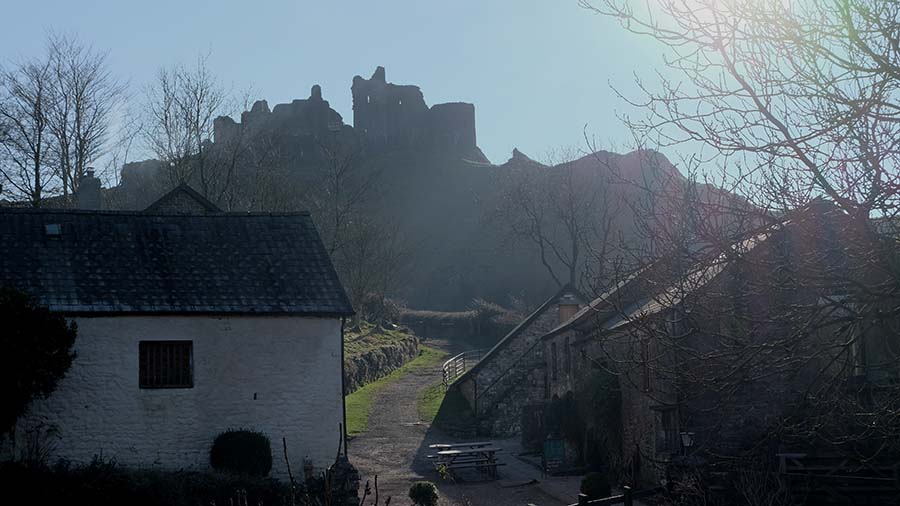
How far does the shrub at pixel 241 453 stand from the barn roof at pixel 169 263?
291 centimetres

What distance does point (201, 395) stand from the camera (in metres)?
23.7

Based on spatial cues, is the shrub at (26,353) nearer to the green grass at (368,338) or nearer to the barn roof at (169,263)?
the barn roof at (169,263)

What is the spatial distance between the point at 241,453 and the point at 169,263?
17.4 ft

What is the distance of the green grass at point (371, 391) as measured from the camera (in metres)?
37.1

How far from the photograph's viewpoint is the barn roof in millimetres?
24062

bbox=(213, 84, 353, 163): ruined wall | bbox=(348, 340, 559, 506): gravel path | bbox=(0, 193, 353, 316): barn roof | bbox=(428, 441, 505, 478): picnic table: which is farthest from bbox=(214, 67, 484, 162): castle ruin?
bbox=(0, 193, 353, 316): barn roof

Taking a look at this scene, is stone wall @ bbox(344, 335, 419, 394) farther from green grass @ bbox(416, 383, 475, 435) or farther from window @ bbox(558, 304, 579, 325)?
window @ bbox(558, 304, 579, 325)

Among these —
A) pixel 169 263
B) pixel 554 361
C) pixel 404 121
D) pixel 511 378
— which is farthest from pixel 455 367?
pixel 404 121

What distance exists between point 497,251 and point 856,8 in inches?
3435


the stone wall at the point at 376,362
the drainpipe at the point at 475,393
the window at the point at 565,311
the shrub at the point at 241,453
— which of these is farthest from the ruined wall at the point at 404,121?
the shrub at the point at 241,453

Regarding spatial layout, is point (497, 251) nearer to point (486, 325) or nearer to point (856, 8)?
point (486, 325)

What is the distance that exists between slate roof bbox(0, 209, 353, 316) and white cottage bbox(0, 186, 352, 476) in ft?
0.13

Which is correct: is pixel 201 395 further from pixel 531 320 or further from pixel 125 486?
pixel 531 320

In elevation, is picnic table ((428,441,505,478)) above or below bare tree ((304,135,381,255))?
below
